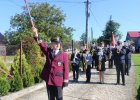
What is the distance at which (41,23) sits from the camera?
75938mm

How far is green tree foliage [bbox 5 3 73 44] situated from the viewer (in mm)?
76000

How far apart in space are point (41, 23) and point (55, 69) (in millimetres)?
67929

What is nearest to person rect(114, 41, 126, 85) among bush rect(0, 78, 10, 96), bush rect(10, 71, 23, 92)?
bush rect(10, 71, 23, 92)

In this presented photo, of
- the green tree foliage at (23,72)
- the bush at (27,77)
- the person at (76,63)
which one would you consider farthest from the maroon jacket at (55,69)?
the person at (76,63)

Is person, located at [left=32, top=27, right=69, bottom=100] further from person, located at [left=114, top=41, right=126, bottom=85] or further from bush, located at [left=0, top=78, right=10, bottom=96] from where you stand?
person, located at [left=114, top=41, right=126, bottom=85]

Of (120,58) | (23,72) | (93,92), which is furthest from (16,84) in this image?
(120,58)

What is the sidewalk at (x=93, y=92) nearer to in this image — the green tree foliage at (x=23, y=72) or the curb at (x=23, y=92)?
the curb at (x=23, y=92)

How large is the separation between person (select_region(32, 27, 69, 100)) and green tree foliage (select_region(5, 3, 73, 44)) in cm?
6523

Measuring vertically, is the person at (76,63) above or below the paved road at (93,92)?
above

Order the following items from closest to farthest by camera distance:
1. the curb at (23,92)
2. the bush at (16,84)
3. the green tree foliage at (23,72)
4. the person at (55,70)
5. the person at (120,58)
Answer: the person at (55,70)
the curb at (23,92)
the bush at (16,84)
the green tree foliage at (23,72)
the person at (120,58)

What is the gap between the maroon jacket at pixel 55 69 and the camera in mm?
8406

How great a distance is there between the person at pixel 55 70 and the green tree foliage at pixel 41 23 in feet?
214

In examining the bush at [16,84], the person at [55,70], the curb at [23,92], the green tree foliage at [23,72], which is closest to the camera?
the person at [55,70]

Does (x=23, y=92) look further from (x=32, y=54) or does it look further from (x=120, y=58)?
(x=32, y=54)
